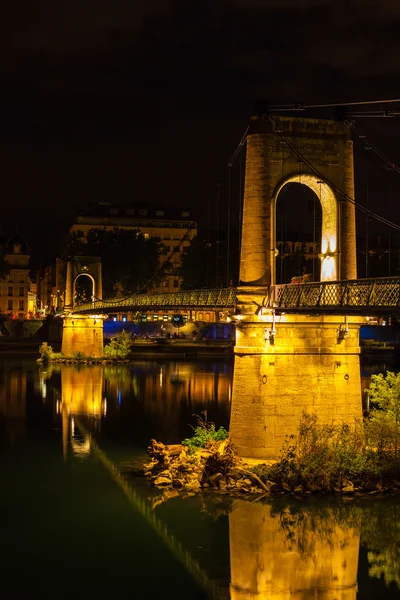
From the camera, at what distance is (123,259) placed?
3615 inches

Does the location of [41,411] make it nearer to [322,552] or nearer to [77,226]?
[322,552]

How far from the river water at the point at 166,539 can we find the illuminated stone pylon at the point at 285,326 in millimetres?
2645

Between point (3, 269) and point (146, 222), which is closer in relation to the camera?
point (3, 269)

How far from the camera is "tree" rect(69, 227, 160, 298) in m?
91.1

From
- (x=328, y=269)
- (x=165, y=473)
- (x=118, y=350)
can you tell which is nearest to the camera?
(x=165, y=473)

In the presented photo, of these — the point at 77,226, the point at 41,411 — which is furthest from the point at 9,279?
the point at 41,411

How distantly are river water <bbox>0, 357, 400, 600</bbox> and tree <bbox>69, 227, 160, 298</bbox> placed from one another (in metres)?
A: 64.0

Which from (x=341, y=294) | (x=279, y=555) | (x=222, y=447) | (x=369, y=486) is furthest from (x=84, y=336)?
(x=279, y=555)

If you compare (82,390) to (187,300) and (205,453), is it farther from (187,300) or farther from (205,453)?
(205,453)

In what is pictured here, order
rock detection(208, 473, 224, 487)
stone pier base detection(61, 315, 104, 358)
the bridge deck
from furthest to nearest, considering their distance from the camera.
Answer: stone pier base detection(61, 315, 104, 358), rock detection(208, 473, 224, 487), the bridge deck

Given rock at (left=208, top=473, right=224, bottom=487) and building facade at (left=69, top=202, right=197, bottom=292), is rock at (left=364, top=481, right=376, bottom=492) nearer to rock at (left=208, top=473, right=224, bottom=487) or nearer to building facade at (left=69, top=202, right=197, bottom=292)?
rock at (left=208, top=473, right=224, bottom=487)

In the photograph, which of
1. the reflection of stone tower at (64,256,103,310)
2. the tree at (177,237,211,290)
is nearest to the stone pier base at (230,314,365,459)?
the reflection of stone tower at (64,256,103,310)

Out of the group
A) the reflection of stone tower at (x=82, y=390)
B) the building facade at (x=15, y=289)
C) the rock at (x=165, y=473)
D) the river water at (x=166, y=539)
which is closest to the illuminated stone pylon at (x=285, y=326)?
the rock at (x=165, y=473)

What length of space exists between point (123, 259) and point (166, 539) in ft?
246
